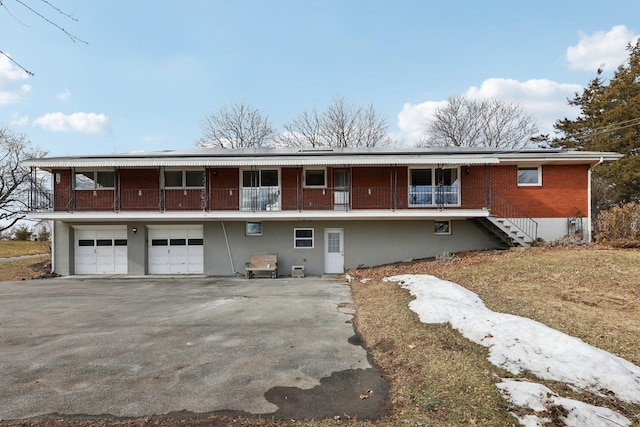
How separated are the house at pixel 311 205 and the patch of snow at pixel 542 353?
9533mm

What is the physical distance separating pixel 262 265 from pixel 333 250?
345cm

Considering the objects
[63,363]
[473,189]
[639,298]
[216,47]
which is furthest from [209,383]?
[473,189]

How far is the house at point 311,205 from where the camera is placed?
53.0 ft

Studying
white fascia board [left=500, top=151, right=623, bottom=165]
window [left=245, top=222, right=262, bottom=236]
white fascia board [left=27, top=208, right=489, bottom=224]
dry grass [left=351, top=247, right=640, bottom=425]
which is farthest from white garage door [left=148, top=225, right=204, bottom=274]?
white fascia board [left=500, top=151, right=623, bottom=165]

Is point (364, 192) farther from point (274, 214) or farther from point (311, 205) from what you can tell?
point (274, 214)

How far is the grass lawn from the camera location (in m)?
3.80

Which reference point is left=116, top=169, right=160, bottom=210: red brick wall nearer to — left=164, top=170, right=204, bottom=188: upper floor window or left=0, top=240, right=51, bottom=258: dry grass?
left=164, top=170, right=204, bottom=188: upper floor window

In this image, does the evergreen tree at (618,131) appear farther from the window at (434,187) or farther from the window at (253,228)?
the window at (253,228)

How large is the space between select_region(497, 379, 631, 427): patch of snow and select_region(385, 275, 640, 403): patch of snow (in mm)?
542

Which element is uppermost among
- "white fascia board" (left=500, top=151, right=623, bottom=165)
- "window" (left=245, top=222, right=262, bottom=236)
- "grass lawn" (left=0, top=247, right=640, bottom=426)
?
"white fascia board" (left=500, top=151, right=623, bottom=165)

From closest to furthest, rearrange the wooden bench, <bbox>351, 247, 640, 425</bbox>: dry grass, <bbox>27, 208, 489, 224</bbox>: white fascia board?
<bbox>351, 247, 640, 425</bbox>: dry grass, <bbox>27, 208, 489, 224</bbox>: white fascia board, the wooden bench

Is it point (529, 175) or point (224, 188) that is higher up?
point (529, 175)

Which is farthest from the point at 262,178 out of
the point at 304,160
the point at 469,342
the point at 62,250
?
the point at 469,342

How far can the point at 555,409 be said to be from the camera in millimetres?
3498
